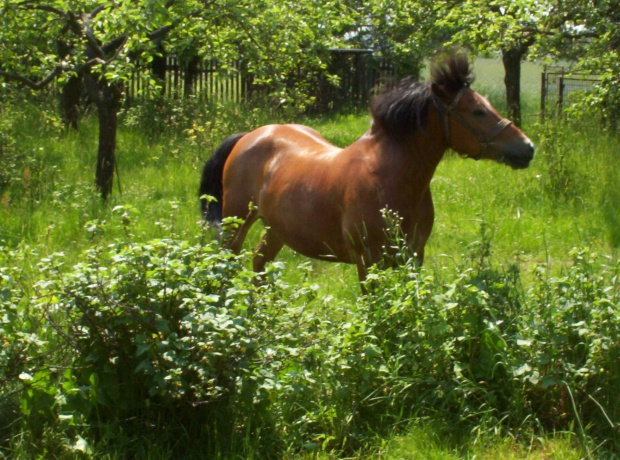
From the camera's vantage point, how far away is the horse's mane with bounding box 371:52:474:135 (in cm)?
508

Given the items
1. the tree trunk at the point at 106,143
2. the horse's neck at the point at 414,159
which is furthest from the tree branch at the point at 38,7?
the horse's neck at the point at 414,159

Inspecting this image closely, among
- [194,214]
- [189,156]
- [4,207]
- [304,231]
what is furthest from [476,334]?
[189,156]

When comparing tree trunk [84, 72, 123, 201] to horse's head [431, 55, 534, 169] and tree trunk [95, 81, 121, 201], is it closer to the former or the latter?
tree trunk [95, 81, 121, 201]

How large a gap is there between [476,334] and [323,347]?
78cm

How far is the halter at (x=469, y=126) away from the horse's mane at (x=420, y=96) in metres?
0.10

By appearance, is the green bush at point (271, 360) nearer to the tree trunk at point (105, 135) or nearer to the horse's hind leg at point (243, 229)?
the horse's hind leg at point (243, 229)

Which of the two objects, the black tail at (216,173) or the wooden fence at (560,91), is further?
the wooden fence at (560,91)

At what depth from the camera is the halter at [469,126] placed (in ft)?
16.3

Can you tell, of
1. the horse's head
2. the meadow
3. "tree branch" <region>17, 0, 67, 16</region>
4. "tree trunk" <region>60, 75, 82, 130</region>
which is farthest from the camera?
"tree trunk" <region>60, 75, 82, 130</region>

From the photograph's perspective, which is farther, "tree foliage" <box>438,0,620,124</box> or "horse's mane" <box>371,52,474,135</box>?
"tree foliage" <box>438,0,620,124</box>

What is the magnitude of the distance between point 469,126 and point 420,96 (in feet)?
1.31

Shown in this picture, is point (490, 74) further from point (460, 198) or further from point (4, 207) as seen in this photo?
point (4, 207)

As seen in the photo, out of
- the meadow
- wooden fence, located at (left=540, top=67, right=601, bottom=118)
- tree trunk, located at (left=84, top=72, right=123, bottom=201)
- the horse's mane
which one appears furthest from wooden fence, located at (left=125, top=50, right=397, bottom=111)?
the meadow

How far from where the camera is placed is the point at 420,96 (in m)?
5.15
